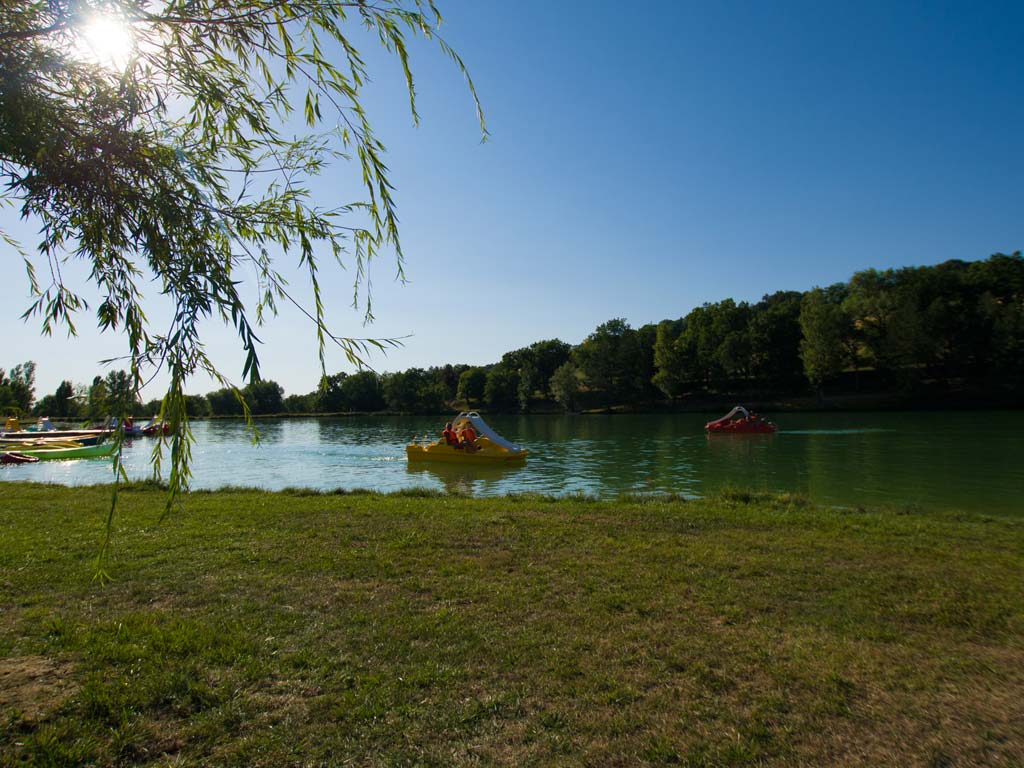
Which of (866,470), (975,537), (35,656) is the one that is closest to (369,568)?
(35,656)

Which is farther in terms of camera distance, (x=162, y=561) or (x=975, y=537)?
(x=975, y=537)

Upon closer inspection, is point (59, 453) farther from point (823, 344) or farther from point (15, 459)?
point (823, 344)

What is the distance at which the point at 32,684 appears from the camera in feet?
12.1

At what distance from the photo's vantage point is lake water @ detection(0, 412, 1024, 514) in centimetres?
1660

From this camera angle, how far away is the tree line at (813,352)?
65.7m

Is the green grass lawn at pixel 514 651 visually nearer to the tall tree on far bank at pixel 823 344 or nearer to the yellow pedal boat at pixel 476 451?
the yellow pedal boat at pixel 476 451

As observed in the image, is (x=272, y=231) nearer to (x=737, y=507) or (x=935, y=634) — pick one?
(x=935, y=634)

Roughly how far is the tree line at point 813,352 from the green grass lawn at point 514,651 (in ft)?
192

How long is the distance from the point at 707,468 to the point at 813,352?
186 feet

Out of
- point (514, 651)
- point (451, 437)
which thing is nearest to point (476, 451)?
point (451, 437)

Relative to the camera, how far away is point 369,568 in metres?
6.55

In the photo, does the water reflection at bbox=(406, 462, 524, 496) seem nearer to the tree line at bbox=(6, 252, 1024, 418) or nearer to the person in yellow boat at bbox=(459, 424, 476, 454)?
the person in yellow boat at bbox=(459, 424, 476, 454)

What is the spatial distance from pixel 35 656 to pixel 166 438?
252 centimetres

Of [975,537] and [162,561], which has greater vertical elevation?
[162,561]
